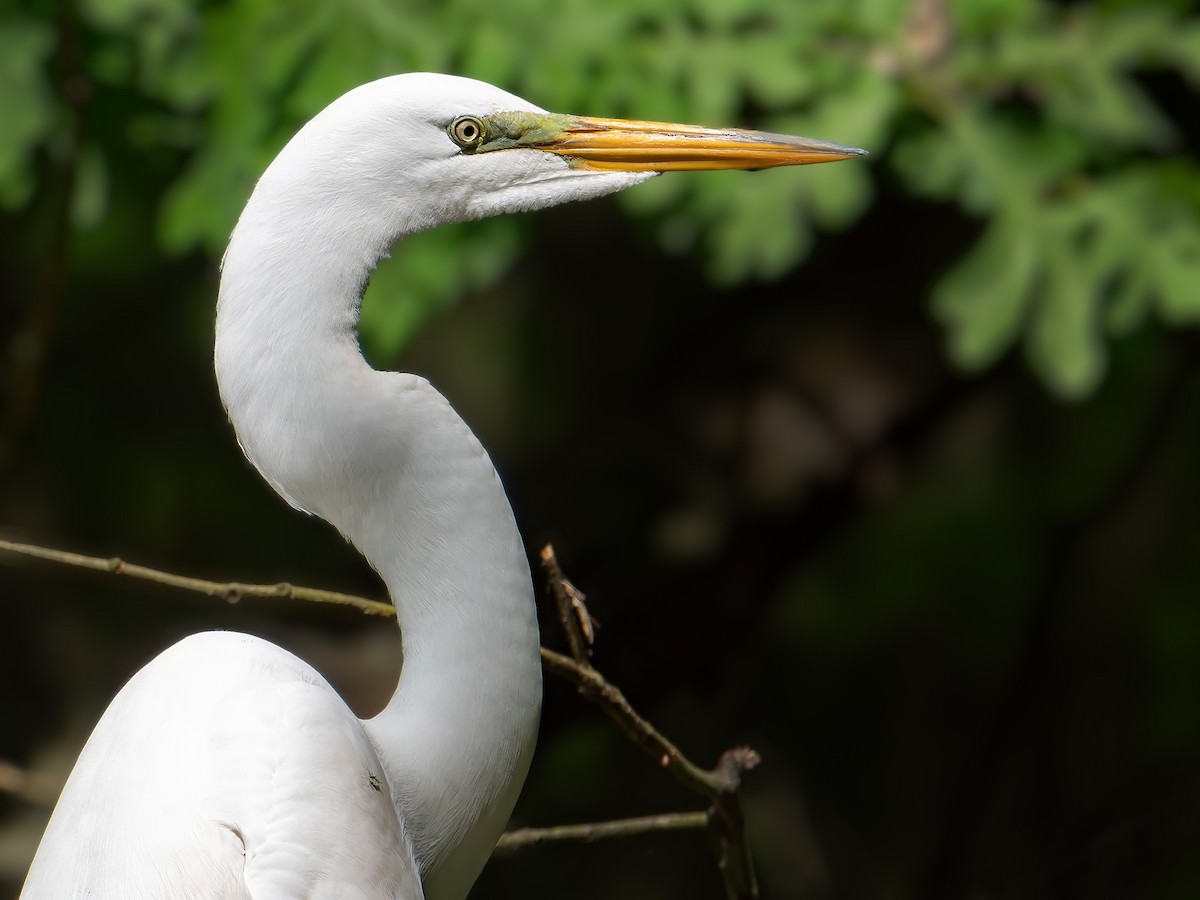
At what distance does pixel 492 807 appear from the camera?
2.91 ft

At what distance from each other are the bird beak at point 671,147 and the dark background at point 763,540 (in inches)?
55.7

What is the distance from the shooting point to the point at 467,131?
91 centimetres

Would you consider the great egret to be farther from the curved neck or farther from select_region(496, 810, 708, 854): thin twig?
select_region(496, 810, 708, 854): thin twig

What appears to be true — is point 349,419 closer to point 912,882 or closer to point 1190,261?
point 1190,261

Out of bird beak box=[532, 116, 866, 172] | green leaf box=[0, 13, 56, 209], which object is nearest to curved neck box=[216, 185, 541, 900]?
bird beak box=[532, 116, 866, 172]

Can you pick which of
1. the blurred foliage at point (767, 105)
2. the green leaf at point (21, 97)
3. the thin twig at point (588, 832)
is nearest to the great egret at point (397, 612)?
the thin twig at point (588, 832)

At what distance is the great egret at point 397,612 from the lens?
0.82 metres

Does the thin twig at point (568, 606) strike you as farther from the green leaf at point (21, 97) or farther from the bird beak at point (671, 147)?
the green leaf at point (21, 97)

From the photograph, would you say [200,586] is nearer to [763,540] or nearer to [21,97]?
[21,97]

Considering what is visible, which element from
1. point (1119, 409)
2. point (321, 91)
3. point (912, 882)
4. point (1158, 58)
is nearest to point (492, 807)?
point (321, 91)

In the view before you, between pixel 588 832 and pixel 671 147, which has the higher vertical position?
pixel 671 147

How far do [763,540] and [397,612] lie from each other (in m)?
1.67

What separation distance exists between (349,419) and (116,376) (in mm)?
2615

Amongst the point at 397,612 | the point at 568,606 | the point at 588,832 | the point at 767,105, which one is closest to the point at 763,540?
the point at 767,105
